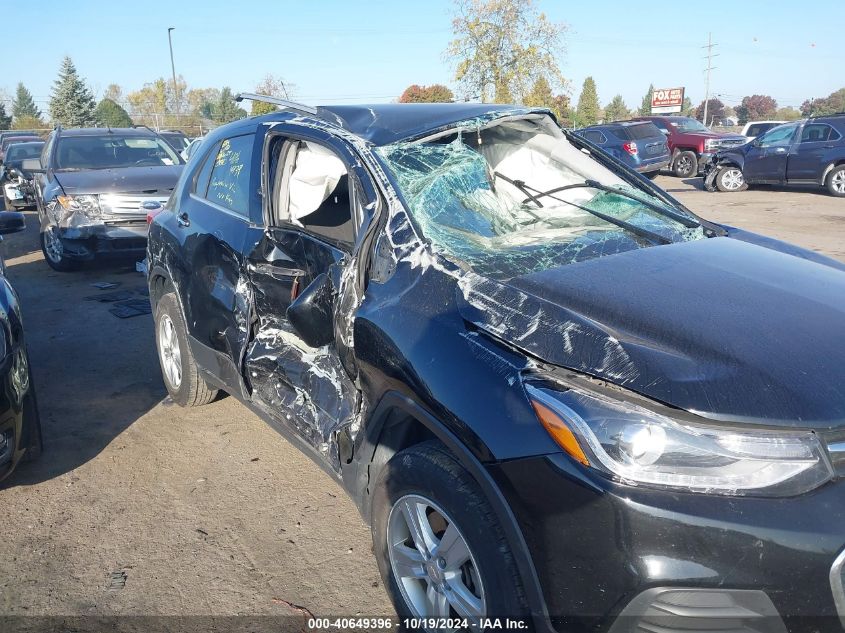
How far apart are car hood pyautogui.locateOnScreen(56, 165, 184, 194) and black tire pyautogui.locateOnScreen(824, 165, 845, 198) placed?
13.3 meters

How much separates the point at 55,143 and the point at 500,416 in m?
9.85

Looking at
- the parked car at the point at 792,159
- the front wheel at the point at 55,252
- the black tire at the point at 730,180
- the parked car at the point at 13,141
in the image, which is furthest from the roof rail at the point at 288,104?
the parked car at the point at 13,141

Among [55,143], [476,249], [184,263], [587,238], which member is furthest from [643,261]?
[55,143]

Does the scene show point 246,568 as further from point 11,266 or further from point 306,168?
point 11,266

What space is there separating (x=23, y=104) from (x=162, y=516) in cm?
10336

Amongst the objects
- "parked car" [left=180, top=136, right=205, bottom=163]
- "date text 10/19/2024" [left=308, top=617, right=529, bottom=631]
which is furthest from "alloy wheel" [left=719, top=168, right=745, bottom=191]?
"date text 10/19/2024" [left=308, top=617, right=529, bottom=631]

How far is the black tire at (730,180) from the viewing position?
1695 centimetres

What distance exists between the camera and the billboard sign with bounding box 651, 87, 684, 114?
176 ft

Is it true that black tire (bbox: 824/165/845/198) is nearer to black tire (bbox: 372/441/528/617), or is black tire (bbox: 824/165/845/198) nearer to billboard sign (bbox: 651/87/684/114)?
black tire (bbox: 372/441/528/617)

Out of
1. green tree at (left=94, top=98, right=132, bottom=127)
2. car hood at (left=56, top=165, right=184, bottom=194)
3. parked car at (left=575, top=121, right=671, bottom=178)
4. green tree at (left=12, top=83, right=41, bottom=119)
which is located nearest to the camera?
car hood at (left=56, top=165, right=184, bottom=194)

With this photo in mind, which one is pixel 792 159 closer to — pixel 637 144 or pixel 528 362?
pixel 637 144

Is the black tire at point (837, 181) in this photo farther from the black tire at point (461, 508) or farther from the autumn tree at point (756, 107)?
the autumn tree at point (756, 107)

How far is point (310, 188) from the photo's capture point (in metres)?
3.58

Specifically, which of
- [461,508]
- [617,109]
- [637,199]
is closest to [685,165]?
[637,199]
